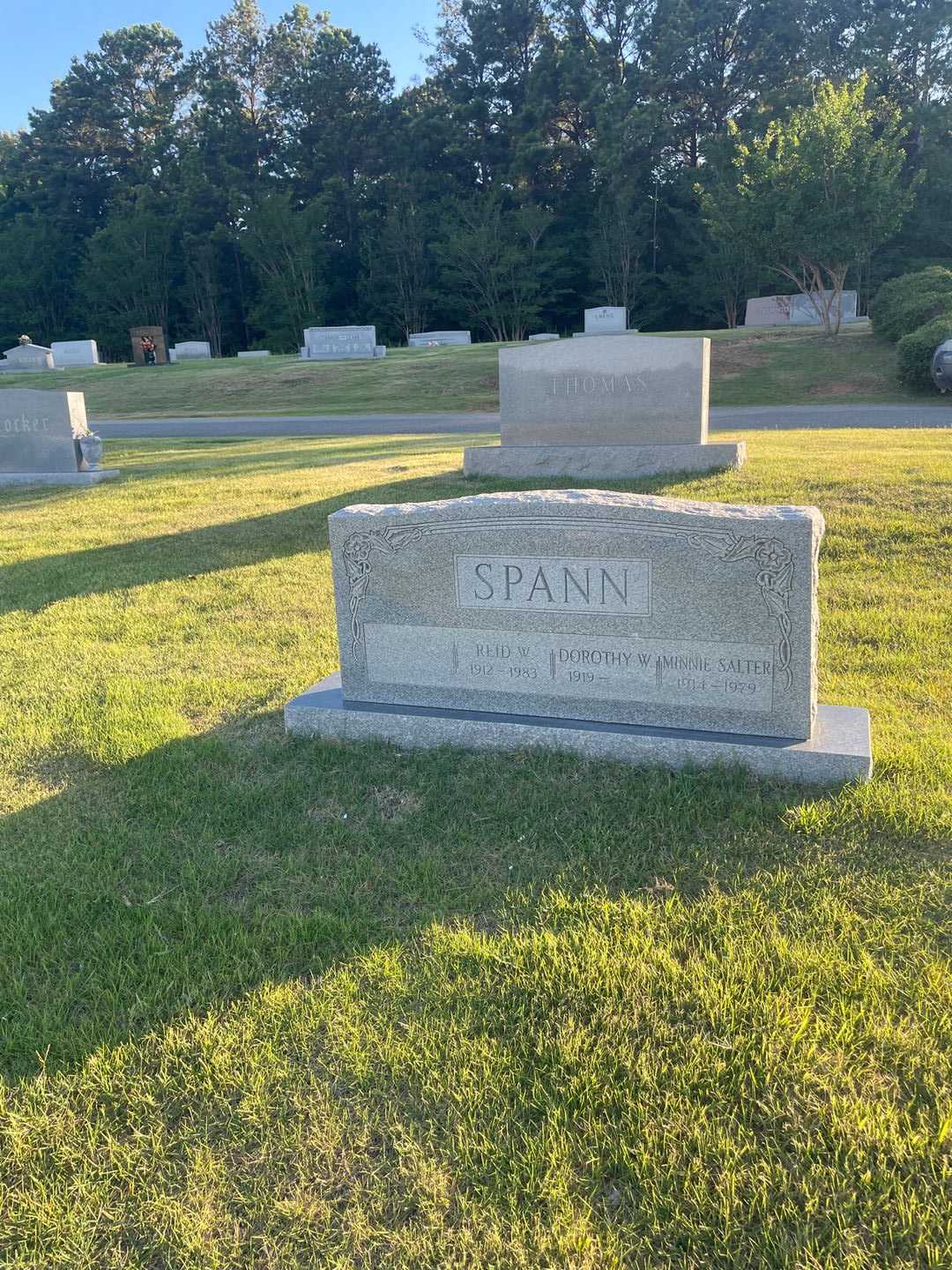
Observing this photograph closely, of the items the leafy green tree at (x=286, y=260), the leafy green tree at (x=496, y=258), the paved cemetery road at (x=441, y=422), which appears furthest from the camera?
the leafy green tree at (x=286, y=260)

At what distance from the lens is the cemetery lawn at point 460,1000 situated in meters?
1.76

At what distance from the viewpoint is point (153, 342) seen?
39.8 metres

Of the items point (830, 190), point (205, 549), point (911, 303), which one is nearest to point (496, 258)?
point (830, 190)

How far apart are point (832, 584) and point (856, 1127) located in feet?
13.6

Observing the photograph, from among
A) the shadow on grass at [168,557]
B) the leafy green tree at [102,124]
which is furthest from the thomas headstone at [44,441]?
the leafy green tree at [102,124]

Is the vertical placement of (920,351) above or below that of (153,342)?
below

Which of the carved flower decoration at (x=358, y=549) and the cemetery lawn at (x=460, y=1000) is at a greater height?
the carved flower decoration at (x=358, y=549)

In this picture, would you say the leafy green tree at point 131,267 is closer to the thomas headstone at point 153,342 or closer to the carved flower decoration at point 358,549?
the thomas headstone at point 153,342

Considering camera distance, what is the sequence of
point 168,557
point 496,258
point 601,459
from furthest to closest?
1. point 496,258
2. point 601,459
3. point 168,557

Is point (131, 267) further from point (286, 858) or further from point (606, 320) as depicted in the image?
point (286, 858)

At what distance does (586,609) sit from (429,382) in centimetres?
2336

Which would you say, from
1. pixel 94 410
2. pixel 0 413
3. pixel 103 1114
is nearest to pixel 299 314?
pixel 94 410

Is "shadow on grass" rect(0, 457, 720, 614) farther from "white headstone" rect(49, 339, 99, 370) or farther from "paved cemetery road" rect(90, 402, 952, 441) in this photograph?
"white headstone" rect(49, 339, 99, 370)

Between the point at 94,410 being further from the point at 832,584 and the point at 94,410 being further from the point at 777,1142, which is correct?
the point at 777,1142
